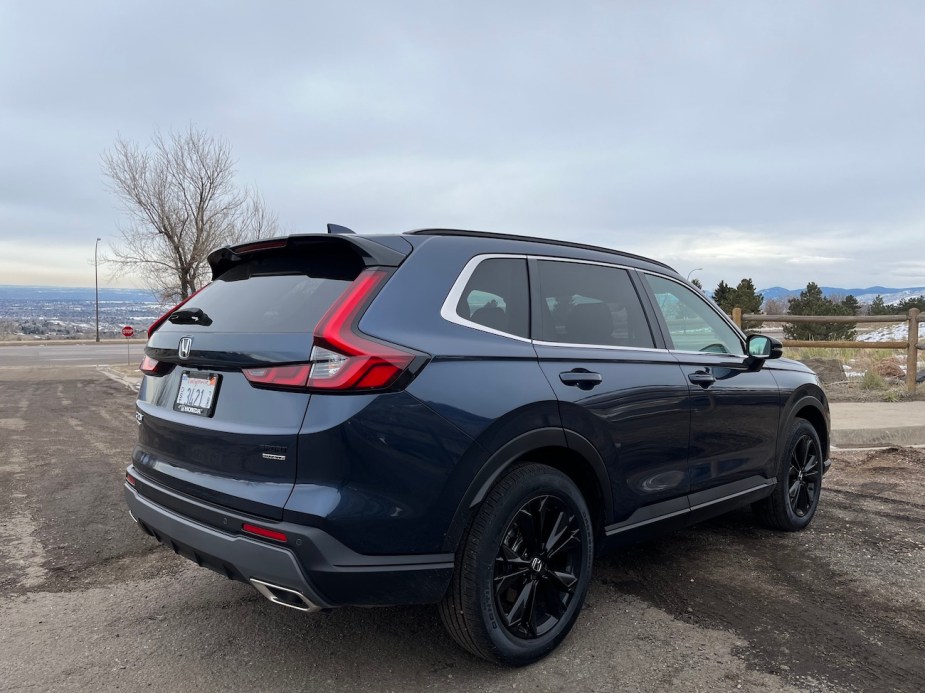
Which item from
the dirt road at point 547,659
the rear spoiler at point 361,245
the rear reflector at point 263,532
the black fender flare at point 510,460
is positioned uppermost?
the rear spoiler at point 361,245

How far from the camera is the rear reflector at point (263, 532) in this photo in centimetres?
240

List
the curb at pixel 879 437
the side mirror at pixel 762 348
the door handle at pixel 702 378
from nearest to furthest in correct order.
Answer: the door handle at pixel 702 378
the side mirror at pixel 762 348
the curb at pixel 879 437

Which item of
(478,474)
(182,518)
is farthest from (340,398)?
(182,518)

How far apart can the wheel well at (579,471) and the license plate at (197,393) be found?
49.6 inches

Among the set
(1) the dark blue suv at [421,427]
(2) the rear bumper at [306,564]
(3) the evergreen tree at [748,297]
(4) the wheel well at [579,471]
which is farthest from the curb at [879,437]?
(3) the evergreen tree at [748,297]

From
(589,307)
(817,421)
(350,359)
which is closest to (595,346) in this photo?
(589,307)

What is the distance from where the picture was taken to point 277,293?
9.38ft

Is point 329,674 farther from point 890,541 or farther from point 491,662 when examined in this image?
point 890,541

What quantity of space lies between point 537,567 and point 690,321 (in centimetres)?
188

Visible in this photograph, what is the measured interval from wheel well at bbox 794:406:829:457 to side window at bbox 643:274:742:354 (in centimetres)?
100

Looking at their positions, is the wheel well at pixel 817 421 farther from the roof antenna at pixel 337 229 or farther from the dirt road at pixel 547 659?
the roof antenna at pixel 337 229

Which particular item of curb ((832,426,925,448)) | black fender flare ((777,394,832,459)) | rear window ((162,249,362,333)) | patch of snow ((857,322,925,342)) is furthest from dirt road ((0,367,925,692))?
patch of snow ((857,322,925,342))

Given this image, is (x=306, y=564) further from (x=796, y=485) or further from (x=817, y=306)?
(x=817, y=306)

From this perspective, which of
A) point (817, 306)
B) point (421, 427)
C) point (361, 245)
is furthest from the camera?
point (817, 306)
